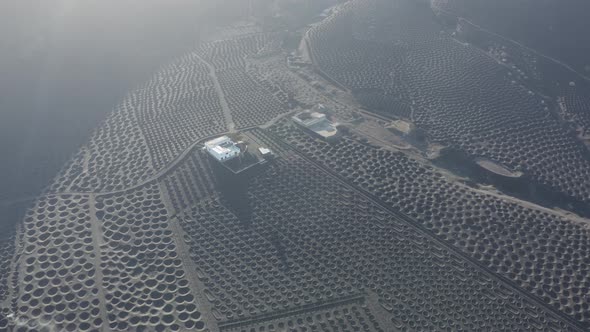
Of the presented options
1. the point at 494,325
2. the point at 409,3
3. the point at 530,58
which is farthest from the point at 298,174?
the point at 409,3

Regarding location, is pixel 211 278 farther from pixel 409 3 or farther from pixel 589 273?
pixel 409 3

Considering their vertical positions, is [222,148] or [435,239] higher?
[222,148]

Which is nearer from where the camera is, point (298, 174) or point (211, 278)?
point (211, 278)

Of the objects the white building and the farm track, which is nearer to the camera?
the farm track

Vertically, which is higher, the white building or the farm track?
the white building

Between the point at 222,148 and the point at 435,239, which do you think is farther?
the point at 222,148

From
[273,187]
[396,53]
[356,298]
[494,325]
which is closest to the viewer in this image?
[494,325]

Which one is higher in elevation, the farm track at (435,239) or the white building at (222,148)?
the white building at (222,148)

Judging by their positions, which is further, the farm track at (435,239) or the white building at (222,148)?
the white building at (222,148)
